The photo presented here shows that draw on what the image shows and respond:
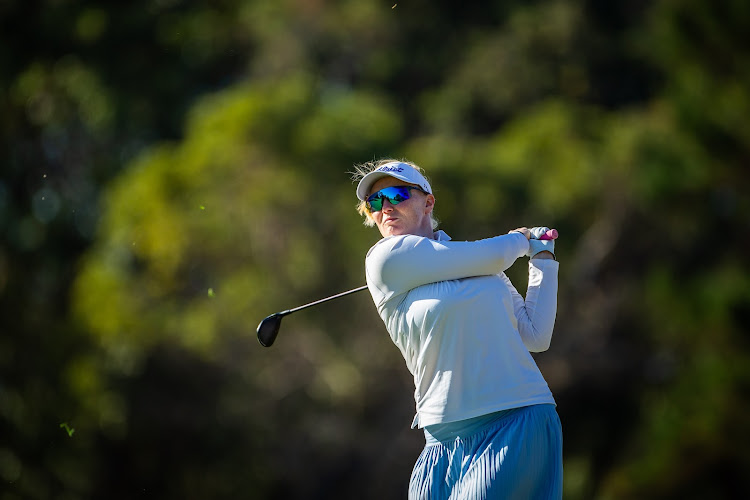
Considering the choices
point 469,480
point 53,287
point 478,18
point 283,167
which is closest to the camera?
point 469,480

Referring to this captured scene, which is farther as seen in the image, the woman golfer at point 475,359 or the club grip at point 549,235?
the club grip at point 549,235

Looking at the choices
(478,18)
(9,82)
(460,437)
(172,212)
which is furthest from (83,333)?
(460,437)

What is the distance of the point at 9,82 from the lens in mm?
16469

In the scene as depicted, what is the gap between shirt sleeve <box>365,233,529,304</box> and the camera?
273 centimetres

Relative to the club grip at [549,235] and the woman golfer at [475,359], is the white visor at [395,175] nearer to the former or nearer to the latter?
the woman golfer at [475,359]

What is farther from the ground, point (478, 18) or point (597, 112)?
point (478, 18)

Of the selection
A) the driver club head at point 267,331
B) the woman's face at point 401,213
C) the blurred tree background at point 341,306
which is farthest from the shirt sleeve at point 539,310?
the blurred tree background at point 341,306

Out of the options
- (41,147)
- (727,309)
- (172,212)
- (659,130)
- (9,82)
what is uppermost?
(9,82)

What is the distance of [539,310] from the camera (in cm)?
283

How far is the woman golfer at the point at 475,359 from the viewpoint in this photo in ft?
8.72

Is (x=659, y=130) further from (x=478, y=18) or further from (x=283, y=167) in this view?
(x=478, y=18)

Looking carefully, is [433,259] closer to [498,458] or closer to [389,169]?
[389,169]

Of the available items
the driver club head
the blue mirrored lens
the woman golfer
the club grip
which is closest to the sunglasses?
the blue mirrored lens

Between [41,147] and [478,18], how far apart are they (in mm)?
8238
